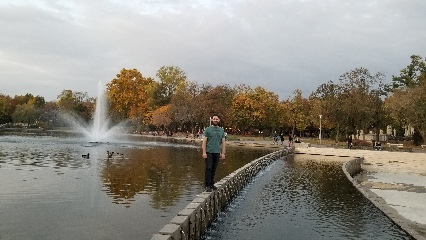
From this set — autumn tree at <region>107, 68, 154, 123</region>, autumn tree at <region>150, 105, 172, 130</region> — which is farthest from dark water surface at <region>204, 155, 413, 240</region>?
autumn tree at <region>107, 68, 154, 123</region>

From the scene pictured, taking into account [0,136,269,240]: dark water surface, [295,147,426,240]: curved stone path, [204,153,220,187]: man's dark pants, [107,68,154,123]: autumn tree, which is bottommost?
[0,136,269,240]: dark water surface

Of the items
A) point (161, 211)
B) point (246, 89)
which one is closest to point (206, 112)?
point (246, 89)

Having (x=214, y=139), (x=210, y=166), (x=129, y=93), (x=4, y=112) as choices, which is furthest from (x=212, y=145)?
(x=4, y=112)

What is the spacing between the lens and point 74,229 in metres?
11.2

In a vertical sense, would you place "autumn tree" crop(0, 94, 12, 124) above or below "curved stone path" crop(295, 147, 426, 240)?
above

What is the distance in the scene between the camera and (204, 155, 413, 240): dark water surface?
10727mm

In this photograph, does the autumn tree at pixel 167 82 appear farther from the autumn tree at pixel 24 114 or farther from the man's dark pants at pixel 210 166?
the man's dark pants at pixel 210 166

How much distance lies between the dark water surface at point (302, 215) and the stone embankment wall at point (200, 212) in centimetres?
32

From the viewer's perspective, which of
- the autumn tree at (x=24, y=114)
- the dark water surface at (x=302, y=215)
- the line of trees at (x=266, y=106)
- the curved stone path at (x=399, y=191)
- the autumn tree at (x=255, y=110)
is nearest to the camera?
the dark water surface at (x=302, y=215)

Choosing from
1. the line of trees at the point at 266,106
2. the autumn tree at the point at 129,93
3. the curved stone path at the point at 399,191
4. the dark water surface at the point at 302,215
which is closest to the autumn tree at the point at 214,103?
the line of trees at the point at 266,106

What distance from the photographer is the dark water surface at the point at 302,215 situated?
1073cm

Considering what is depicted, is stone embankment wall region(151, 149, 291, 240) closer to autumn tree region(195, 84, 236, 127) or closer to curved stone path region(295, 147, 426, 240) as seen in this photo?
curved stone path region(295, 147, 426, 240)

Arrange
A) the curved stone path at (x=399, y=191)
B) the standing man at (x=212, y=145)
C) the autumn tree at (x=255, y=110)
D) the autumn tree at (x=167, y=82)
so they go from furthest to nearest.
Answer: the autumn tree at (x=167, y=82), the autumn tree at (x=255, y=110), the standing man at (x=212, y=145), the curved stone path at (x=399, y=191)

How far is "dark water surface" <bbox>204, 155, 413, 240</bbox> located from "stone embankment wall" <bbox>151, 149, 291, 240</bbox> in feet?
1.06
